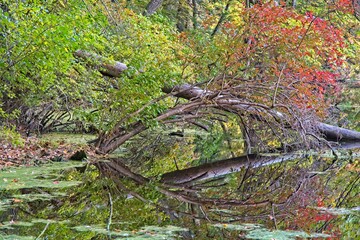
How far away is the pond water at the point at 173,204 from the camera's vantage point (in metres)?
4.78

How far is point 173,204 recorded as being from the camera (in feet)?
20.5

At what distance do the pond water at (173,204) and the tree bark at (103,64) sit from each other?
1.88 metres

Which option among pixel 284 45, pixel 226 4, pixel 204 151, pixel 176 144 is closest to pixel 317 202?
pixel 284 45

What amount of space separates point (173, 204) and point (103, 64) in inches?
180

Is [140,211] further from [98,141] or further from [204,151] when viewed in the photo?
[204,151]

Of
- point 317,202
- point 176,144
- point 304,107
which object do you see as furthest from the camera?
point 176,144

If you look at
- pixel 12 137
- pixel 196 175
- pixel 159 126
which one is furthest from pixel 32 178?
pixel 159 126

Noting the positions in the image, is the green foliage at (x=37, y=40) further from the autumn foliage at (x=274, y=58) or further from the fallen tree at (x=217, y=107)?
the autumn foliage at (x=274, y=58)

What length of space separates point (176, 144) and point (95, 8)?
4339 millimetres

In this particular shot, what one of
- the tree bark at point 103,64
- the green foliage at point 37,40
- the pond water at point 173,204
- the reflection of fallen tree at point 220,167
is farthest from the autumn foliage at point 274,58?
the green foliage at point 37,40

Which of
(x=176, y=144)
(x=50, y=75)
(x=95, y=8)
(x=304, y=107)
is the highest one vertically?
(x=95, y=8)

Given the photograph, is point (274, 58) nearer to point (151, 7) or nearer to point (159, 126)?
point (159, 126)

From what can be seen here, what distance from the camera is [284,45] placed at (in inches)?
407

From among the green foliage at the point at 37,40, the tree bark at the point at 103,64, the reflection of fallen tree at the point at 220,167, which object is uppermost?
the green foliage at the point at 37,40
